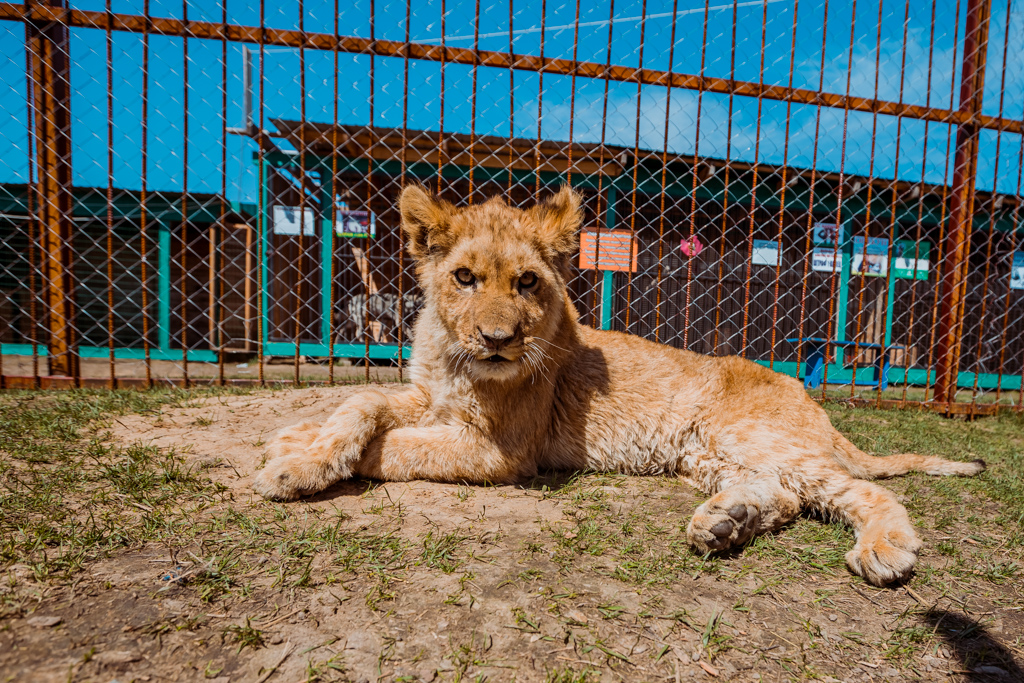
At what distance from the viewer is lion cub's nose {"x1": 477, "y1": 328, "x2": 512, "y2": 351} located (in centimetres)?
248

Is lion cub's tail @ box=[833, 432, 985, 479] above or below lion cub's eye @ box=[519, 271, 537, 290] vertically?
below

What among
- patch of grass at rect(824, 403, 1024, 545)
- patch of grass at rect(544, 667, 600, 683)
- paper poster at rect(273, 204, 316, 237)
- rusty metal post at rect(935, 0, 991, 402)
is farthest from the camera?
paper poster at rect(273, 204, 316, 237)

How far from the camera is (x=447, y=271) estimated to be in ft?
9.36

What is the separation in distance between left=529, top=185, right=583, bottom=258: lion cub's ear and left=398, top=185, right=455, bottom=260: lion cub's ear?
54 cm

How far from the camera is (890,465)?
3158 mm

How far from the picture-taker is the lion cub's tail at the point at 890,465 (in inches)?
122

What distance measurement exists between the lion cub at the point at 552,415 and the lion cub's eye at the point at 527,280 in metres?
0.01

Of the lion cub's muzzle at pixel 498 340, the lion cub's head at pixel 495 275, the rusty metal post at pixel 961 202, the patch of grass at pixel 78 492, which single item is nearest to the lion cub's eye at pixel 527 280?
the lion cub's head at pixel 495 275

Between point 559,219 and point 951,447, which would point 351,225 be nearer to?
point 559,219

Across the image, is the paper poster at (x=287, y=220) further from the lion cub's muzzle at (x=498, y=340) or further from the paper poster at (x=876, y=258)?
the paper poster at (x=876, y=258)

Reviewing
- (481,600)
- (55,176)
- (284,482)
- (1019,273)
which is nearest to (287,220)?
(55,176)

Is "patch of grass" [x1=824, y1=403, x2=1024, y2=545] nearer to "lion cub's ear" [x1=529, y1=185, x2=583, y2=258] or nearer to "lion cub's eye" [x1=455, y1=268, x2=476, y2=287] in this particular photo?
"lion cub's ear" [x1=529, y1=185, x2=583, y2=258]

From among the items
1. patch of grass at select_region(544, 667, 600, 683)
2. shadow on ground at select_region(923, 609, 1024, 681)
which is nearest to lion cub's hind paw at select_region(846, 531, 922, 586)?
shadow on ground at select_region(923, 609, 1024, 681)

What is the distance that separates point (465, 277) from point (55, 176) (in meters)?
4.76
